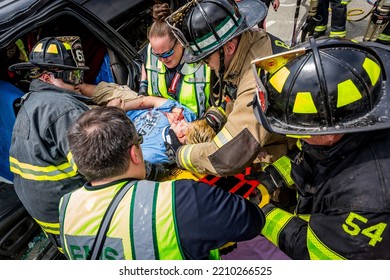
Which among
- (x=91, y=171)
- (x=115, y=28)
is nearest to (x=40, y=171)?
(x=91, y=171)

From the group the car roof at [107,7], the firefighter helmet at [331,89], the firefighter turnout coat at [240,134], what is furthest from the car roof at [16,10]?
the firefighter helmet at [331,89]

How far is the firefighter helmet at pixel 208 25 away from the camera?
2227mm

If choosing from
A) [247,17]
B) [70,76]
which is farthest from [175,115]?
[247,17]

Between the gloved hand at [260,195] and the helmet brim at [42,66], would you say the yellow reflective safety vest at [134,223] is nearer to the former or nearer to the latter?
the gloved hand at [260,195]

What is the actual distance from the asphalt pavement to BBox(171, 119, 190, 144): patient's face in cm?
333

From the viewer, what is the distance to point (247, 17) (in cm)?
251

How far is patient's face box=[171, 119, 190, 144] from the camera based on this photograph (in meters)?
2.96

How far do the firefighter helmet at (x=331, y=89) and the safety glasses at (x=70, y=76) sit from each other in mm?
1636

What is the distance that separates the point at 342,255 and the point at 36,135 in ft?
6.24

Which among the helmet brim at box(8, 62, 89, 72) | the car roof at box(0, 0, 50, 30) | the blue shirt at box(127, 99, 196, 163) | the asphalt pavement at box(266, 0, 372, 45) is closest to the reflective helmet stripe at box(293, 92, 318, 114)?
the blue shirt at box(127, 99, 196, 163)

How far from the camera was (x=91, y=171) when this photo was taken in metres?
1.62

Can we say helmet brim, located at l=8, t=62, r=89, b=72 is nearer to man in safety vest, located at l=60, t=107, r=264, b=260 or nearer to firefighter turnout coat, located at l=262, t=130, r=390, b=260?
man in safety vest, located at l=60, t=107, r=264, b=260
